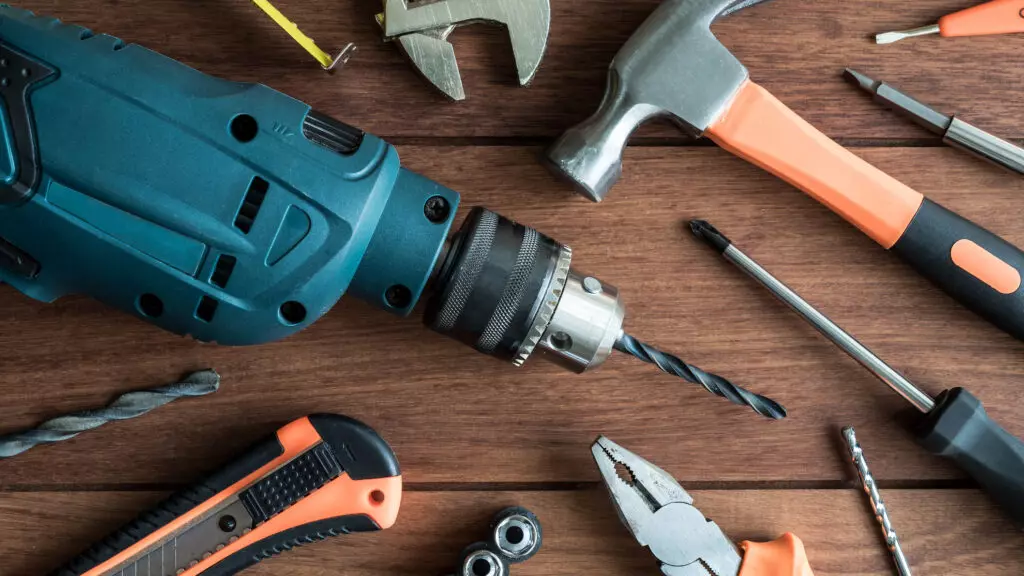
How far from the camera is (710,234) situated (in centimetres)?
88

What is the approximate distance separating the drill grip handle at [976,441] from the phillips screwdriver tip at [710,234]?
0.29m

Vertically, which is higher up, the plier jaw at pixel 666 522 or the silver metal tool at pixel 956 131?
the silver metal tool at pixel 956 131

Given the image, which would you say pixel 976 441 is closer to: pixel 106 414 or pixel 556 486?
pixel 556 486

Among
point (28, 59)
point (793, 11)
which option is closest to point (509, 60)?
point (793, 11)

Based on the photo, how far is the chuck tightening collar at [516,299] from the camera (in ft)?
2.55

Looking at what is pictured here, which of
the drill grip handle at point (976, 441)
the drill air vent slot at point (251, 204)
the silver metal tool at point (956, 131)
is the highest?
the silver metal tool at point (956, 131)

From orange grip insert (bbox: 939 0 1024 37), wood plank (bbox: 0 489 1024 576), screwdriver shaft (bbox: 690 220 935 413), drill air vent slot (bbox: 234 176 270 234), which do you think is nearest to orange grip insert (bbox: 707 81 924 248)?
screwdriver shaft (bbox: 690 220 935 413)

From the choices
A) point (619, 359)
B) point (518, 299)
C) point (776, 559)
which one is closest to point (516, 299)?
point (518, 299)

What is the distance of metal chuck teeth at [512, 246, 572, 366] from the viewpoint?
0.79 metres

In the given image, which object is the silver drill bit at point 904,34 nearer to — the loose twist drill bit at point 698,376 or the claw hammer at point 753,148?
the claw hammer at point 753,148

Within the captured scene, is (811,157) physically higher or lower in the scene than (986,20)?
lower

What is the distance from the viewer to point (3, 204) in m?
0.72

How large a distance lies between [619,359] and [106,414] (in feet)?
1.87

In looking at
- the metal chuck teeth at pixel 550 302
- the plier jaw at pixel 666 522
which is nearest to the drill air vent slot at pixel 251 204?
the metal chuck teeth at pixel 550 302
